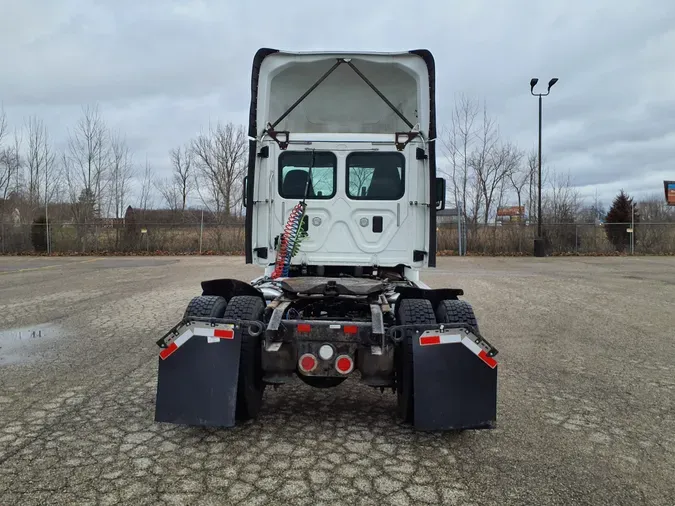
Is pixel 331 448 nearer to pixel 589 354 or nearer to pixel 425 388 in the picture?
pixel 425 388

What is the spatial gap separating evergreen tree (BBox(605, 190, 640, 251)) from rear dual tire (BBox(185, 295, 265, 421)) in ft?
87.9

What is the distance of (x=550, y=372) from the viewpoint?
561 centimetres

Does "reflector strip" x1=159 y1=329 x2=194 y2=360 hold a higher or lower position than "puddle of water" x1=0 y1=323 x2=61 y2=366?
higher

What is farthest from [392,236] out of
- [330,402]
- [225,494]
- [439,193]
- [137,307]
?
[137,307]

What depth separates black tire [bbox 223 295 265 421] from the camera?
3.73m

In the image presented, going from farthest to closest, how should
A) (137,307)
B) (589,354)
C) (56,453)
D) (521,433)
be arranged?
(137,307) → (589,354) → (521,433) → (56,453)

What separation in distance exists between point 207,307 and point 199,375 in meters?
0.60

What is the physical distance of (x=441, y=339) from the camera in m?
3.56

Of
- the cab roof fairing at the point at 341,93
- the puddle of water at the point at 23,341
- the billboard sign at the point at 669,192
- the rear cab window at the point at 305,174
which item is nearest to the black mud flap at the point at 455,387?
the rear cab window at the point at 305,174

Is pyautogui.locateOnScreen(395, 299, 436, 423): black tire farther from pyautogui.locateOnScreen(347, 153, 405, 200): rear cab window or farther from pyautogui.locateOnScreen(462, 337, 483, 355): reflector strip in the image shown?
pyautogui.locateOnScreen(347, 153, 405, 200): rear cab window

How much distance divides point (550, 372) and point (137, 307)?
7.64 meters

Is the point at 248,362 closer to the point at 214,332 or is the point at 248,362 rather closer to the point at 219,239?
the point at 214,332

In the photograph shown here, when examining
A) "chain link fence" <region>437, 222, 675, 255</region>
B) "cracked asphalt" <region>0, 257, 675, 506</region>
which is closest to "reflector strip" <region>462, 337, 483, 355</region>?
"cracked asphalt" <region>0, 257, 675, 506</region>

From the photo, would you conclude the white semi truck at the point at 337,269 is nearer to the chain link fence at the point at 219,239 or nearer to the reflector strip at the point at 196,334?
the reflector strip at the point at 196,334
